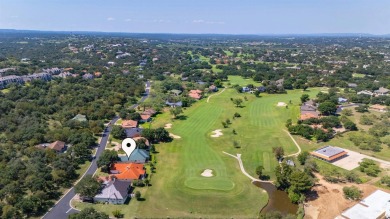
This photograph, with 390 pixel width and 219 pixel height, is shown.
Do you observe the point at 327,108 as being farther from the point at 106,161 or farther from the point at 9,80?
the point at 9,80

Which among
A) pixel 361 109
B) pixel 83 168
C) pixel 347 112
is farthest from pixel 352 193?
pixel 361 109

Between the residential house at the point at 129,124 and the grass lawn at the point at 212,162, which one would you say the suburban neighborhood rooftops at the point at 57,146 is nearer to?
the residential house at the point at 129,124

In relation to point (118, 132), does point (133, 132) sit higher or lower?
lower

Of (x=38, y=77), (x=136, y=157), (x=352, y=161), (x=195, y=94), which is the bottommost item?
(x=352, y=161)

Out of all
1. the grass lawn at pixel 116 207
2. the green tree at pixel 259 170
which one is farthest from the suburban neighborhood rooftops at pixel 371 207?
the grass lawn at pixel 116 207

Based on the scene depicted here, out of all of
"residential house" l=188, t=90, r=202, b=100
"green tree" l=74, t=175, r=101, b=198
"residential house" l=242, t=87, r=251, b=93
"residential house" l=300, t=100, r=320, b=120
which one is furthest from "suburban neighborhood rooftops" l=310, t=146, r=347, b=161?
"residential house" l=242, t=87, r=251, b=93

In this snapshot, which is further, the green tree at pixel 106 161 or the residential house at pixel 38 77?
the residential house at pixel 38 77
